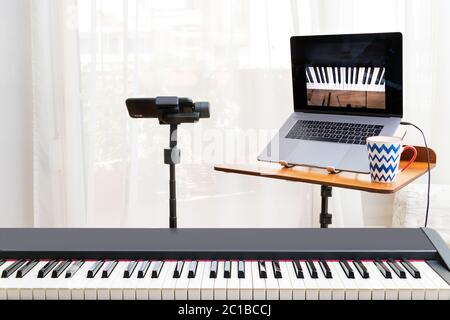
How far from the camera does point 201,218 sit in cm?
273

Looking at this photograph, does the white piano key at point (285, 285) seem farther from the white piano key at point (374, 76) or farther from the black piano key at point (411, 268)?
the white piano key at point (374, 76)

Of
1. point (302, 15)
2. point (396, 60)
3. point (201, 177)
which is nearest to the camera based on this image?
point (396, 60)

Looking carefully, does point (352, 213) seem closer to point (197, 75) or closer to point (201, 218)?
point (201, 218)

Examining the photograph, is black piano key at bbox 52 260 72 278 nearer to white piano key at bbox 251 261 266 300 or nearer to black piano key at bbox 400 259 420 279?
white piano key at bbox 251 261 266 300

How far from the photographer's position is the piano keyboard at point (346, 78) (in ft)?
5.93

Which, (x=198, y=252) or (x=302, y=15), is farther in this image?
(x=302, y=15)

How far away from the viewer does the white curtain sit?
99.3 inches

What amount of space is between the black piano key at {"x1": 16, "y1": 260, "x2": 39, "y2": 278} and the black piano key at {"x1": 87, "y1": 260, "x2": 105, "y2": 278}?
119mm

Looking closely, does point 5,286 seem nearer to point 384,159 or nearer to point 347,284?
point 347,284

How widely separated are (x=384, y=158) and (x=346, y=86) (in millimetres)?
410

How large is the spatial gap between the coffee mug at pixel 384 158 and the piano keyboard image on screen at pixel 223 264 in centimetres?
28

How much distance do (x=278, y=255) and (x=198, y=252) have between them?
16cm

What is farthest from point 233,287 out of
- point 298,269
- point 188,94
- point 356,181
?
point 188,94
